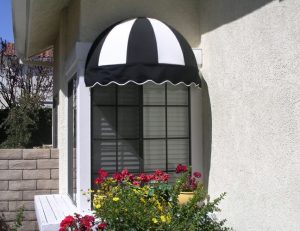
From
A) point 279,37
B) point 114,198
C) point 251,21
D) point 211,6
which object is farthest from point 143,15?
point 114,198

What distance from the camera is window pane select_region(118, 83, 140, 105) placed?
10.3 m

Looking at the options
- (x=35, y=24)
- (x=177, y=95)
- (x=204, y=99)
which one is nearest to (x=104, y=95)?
(x=177, y=95)

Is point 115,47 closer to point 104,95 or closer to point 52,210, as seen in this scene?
point 104,95

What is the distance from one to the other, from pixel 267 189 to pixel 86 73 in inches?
174

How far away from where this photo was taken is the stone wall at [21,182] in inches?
570

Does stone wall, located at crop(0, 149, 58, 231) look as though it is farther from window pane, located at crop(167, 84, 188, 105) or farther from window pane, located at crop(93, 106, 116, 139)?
window pane, located at crop(167, 84, 188, 105)

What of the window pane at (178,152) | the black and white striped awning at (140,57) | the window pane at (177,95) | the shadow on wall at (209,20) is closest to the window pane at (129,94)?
the window pane at (177,95)

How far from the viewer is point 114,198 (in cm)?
737

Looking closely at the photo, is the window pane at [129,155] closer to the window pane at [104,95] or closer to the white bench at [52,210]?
the window pane at [104,95]

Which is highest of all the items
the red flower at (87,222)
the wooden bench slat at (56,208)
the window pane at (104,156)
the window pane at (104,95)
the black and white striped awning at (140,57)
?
the black and white striped awning at (140,57)

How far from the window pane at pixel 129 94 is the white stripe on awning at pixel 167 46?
134 cm

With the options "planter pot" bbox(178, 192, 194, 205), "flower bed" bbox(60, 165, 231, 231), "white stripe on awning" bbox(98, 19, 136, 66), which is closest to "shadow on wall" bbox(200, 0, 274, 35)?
"white stripe on awning" bbox(98, 19, 136, 66)

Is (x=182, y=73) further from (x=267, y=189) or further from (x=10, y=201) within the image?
(x=10, y=201)

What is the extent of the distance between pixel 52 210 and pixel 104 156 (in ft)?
6.87
